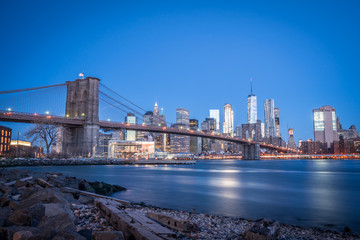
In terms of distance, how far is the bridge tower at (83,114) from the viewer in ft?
187

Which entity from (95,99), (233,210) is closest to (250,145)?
(95,99)

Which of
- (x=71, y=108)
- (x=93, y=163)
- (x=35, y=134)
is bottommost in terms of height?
(x=93, y=163)

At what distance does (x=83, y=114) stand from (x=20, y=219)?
59.4 m

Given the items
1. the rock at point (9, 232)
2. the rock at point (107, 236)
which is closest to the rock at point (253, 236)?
the rock at point (107, 236)

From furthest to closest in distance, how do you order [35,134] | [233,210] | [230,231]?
1. [35,134]
2. [233,210]
3. [230,231]

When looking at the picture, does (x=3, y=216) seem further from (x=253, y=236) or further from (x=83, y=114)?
(x=83, y=114)

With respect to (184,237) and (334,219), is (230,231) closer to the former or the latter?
(184,237)

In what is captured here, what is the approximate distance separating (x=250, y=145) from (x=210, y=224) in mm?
121755

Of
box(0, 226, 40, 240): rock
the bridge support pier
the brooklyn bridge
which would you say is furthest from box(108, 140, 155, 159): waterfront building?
box(0, 226, 40, 240): rock

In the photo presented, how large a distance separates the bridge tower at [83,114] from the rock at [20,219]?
54.6 m

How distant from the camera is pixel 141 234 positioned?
4.16 metres

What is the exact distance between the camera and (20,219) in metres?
4.41

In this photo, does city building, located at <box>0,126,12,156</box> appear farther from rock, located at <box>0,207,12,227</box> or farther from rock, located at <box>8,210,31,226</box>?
rock, located at <box>8,210,31,226</box>

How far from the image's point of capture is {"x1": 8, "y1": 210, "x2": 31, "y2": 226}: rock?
4.39m
